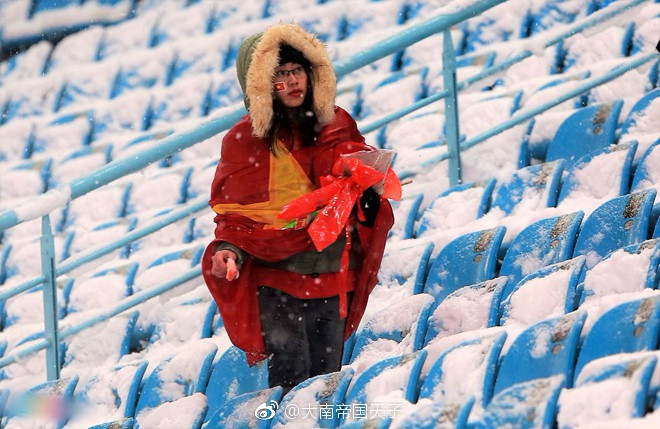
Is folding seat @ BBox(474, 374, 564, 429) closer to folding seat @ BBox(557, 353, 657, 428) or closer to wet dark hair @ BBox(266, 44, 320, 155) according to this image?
folding seat @ BBox(557, 353, 657, 428)

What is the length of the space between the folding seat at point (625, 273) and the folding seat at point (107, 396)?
0.99 meters

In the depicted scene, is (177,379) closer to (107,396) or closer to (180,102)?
(107,396)

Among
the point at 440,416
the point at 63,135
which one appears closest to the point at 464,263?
the point at 440,416

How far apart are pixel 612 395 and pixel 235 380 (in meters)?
1.00

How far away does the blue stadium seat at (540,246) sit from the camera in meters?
2.03

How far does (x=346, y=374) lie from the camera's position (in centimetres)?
179

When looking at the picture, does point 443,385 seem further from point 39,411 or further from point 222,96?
point 222,96

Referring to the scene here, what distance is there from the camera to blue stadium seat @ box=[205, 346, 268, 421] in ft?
7.06

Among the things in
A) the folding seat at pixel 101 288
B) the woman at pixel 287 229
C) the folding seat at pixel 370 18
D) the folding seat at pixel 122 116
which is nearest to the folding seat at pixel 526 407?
the woman at pixel 287 229

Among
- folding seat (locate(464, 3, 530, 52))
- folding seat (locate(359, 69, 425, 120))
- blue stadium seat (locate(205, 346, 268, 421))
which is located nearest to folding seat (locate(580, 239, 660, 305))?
blue stadium seat (locate(205, 346, 268, 421))

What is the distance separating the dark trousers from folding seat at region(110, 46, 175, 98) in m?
3.54

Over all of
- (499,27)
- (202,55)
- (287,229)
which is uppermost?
(202,55)

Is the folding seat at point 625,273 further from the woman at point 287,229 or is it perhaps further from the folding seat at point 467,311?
the woman at point 287,229

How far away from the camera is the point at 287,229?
6.27 feet
